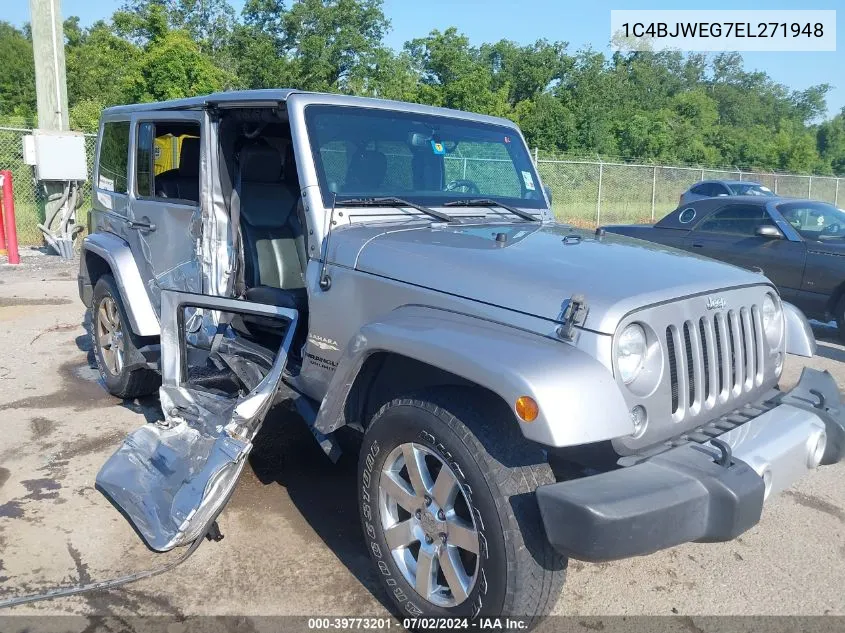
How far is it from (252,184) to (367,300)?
5.96 ft

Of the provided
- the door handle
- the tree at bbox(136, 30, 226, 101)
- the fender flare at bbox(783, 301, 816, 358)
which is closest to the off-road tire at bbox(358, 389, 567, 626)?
the fender flare at bbox(783, 301, 816, 358)

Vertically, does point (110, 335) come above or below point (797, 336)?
below

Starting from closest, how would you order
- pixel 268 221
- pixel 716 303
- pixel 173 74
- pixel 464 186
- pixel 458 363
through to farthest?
pixel 458 363 < pixel 716 303 < pixel 464 186 < pixel 268 221 < pixel 173 74

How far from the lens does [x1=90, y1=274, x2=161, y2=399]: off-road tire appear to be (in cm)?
502

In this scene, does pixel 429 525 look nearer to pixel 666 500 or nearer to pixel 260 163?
pixel 666 500

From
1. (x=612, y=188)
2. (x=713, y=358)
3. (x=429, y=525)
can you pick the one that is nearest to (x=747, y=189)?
(x=612, y=188)

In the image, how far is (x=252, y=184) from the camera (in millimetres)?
4574

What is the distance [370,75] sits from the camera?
33.0 m

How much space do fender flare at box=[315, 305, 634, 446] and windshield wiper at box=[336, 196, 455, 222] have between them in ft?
2.96

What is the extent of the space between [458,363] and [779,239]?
23.0 feet

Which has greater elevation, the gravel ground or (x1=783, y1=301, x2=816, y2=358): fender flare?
(x1=783, y1=301, x2=816, y2=358): fender flare

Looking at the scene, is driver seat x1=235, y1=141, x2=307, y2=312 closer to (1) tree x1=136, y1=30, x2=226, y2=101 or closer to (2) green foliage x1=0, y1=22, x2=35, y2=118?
(1) tree x1=136, y1=30, x2=226, y2=101

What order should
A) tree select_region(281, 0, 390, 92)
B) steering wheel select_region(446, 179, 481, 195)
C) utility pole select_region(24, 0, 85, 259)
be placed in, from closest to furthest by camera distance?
steering wheel select_region(446, 179, 481, 195) → utility pole select_region(24, 0, 85, 259) → tree select_region(281, 0, 390, 92)

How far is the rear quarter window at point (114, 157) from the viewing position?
17.0 feet
